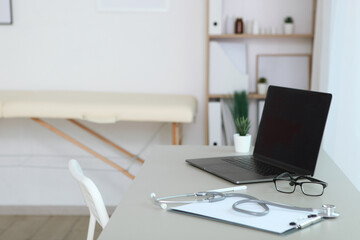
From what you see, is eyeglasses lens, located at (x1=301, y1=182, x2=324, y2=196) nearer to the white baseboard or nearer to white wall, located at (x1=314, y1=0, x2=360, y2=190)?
white wall, located at (x1=314, y1=0, x2=360, y2=190)

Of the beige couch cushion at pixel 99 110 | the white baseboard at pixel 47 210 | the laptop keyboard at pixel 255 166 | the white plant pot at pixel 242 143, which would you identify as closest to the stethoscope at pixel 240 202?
the laptop keyboard at pixel 255 166

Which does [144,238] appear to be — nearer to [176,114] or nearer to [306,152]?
[306,152]

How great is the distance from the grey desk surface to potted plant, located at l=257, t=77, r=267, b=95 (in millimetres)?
1387

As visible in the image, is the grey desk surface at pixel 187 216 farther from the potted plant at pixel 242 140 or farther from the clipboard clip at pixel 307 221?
the potted plant at pixel 242 140

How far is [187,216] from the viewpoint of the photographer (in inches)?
48.4

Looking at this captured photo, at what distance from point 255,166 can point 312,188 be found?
25 centimetres

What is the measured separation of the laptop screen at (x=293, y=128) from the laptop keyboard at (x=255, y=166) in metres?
0.04

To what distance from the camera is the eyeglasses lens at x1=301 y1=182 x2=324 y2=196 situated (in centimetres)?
142

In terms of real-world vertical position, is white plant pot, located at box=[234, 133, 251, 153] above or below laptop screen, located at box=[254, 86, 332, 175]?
below

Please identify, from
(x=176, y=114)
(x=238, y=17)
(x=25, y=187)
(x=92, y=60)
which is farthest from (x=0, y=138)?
(x=238, y=17)

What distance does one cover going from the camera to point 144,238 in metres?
1.10

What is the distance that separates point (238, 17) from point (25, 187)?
A: 177 centimetres

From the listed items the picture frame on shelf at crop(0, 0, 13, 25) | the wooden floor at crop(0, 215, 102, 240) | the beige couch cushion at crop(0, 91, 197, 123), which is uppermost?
the picture frame on shelf at crop(0, 0, 13, 25)

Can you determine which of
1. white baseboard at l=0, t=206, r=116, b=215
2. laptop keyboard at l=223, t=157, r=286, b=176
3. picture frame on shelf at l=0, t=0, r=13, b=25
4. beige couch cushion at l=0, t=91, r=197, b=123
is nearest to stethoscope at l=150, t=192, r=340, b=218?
laptop keyboard at l=223, t=157, r=286, b=176
